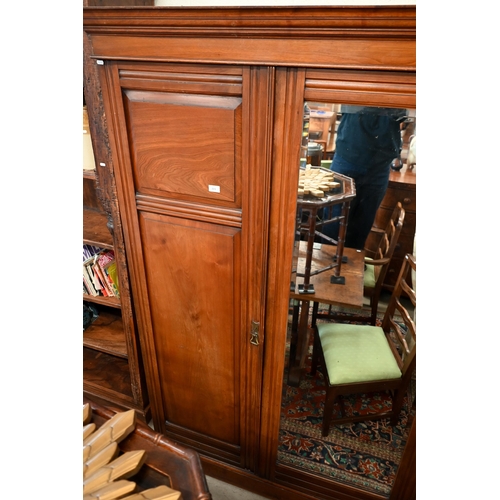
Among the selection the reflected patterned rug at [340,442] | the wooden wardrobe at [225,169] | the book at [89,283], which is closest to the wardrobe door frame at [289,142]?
the wooden wardrobe at [225,169]

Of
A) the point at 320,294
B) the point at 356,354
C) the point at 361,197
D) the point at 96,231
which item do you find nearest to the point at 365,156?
the point at 361,197

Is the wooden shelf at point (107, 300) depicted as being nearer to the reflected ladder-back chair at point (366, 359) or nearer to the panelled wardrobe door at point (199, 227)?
the panelled wardrobe door at point (199, 227)

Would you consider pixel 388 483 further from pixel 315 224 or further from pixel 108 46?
pixel 108 46

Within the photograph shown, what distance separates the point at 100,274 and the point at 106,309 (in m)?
0.46

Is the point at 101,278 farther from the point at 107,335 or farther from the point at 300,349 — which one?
the point at 300,349

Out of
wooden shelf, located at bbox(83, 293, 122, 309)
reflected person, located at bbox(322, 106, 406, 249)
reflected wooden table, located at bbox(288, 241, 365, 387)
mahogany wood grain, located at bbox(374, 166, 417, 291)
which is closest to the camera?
mahogany wood grain, located at bbox(374, 166, 417, 291)

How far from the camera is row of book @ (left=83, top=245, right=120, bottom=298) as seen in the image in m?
1.61

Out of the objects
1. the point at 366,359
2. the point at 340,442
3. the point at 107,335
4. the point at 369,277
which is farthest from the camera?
the point at 107,335

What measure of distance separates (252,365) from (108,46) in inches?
41.7

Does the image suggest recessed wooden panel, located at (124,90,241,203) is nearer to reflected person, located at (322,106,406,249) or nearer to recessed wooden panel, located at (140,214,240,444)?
recessed wooden panel, located at (140,214,240,444)

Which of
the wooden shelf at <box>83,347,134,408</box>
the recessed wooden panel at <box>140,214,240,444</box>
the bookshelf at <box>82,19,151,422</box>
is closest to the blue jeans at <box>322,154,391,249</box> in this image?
the recessed wooden panel at <box>140,214,240,444</box>

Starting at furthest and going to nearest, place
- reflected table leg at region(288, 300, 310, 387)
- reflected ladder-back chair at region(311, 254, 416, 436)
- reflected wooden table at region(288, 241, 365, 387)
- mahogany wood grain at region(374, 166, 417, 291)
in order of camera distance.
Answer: reflected ladder-back chair at region(311, 254, 416, 436) → reflected table leg at region(288, 300, 310, 387) → reflected wooden table at region(288, 241, 365, 387) → mahogany wood grain at region(374, 166, 417, 291)

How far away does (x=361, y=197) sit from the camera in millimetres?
1089
